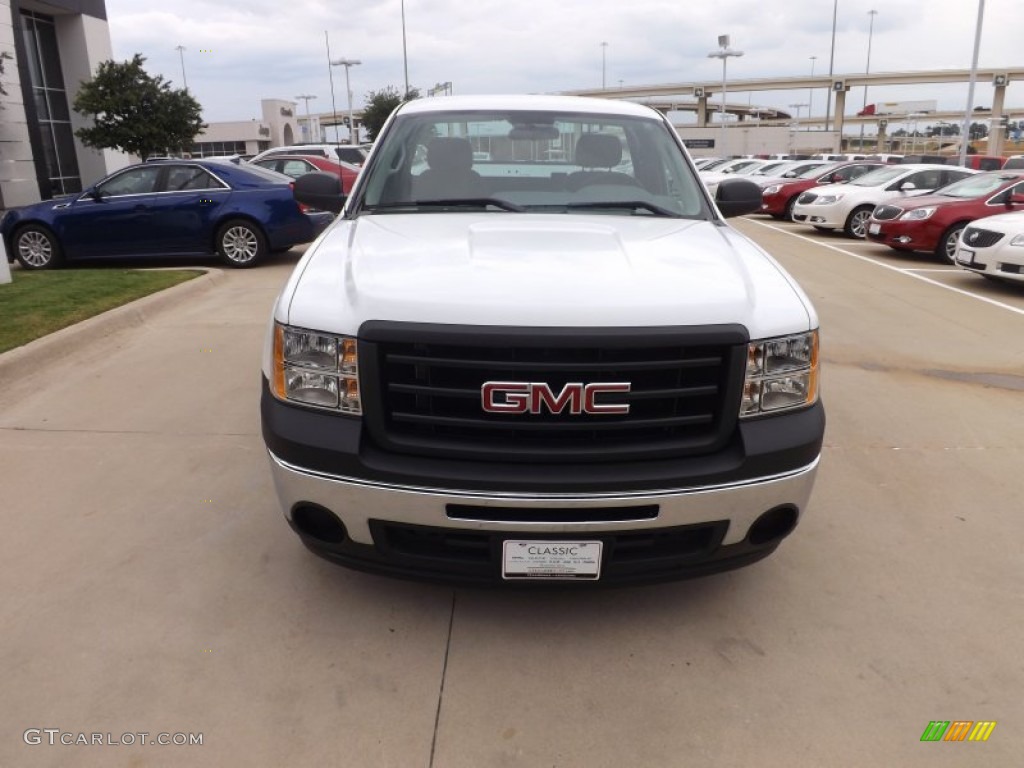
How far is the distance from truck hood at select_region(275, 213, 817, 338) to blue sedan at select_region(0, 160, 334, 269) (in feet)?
26.5

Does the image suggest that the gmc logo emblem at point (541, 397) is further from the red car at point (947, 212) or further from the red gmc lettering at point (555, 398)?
the red car at point (947, 212)

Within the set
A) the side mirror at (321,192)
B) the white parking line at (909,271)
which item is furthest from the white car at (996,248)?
the side mirror at (321,192)

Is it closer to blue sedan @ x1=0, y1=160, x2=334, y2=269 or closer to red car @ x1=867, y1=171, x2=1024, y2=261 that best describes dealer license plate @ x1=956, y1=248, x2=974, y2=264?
Answer: red car @ x1=867, y1=171, x2=1024, y2=261

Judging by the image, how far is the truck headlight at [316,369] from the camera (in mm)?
2504

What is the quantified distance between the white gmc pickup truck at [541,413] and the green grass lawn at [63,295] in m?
4.50

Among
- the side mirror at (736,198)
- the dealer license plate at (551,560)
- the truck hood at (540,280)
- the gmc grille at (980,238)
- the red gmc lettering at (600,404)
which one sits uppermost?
the side mirror at (736,198)

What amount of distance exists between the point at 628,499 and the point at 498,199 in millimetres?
1788

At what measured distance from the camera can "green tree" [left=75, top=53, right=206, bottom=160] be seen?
2253 centimetres

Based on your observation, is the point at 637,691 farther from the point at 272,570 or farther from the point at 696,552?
the point at 272,570

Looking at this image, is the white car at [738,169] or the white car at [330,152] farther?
the white car at [738,169]

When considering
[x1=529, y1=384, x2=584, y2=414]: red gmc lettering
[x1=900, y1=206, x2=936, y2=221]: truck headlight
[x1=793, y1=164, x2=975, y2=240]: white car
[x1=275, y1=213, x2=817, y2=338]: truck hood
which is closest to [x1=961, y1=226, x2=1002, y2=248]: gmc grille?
[x1=900, y1=206, x2=936, y2=221]: truck headlight

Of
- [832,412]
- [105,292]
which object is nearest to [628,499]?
[832,412]

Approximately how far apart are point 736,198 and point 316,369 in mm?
2689

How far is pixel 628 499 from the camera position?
2420 millimetres
